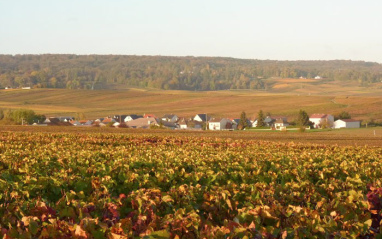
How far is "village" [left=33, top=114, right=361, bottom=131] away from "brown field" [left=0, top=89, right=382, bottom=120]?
7192 mm

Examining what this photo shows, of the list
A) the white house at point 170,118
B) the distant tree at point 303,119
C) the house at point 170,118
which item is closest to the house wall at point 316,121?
the distant tree at point 303,119

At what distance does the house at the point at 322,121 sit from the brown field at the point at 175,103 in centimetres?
795

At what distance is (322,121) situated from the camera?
11206 centimetres

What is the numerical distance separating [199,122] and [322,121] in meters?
34.2

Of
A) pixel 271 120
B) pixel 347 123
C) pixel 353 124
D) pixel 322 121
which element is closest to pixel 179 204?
pixel 322 121

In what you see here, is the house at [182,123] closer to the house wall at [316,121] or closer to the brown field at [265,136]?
the house wall at [316,121]

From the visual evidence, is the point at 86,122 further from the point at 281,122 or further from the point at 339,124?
the point at 339,124

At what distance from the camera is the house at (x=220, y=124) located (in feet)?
409

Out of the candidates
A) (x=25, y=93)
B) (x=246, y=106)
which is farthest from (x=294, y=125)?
(x=25, y=93)

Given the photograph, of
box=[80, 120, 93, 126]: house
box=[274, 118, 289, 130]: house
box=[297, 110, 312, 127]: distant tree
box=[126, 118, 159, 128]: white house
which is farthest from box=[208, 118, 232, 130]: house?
box=[80, 120, 93, 126]: house

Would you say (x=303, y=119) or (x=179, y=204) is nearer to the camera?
(x=179, y=204)

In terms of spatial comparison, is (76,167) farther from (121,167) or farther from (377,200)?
(377,200)

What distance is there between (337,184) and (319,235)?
538 cm

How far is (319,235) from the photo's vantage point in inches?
269
